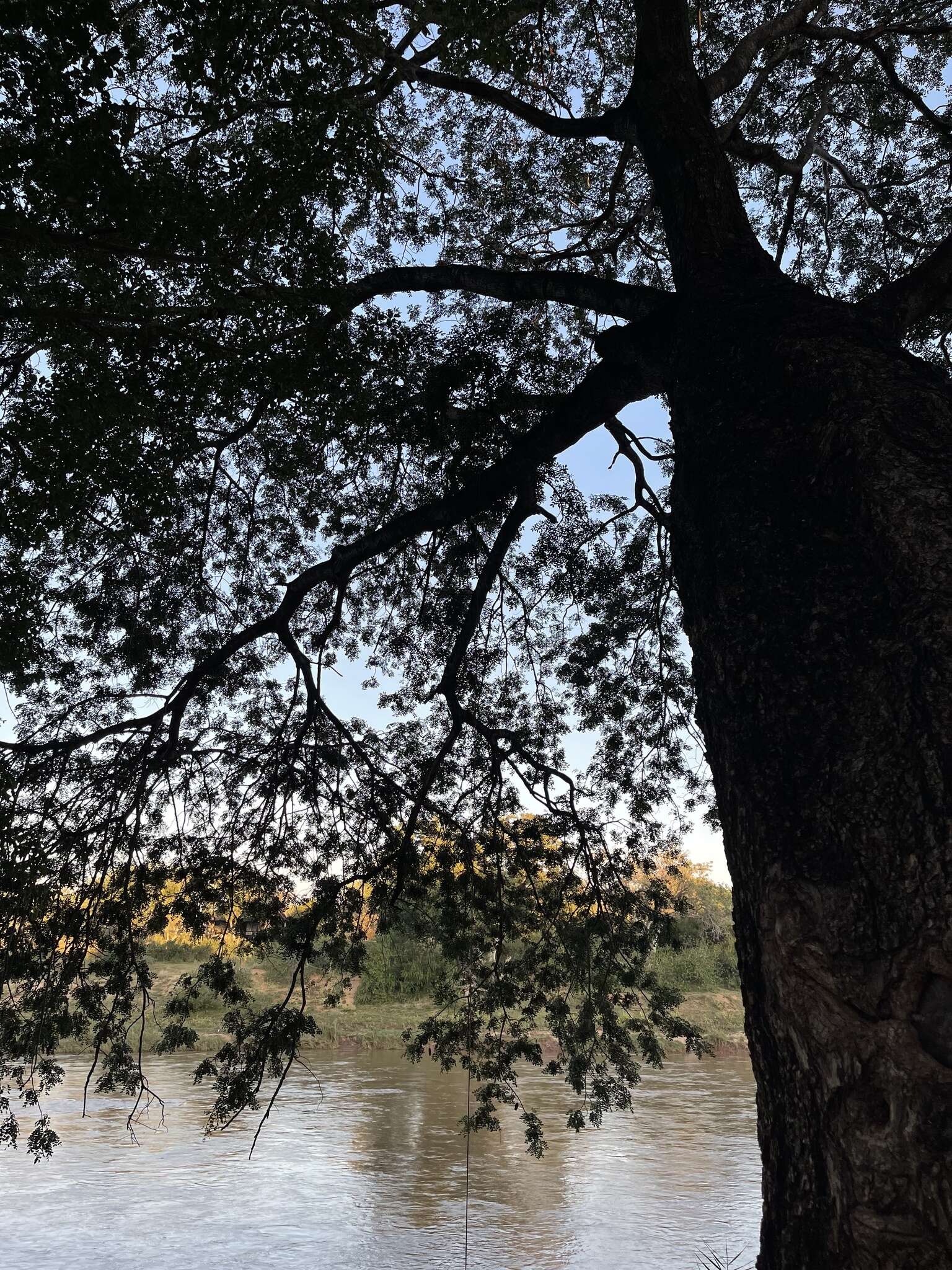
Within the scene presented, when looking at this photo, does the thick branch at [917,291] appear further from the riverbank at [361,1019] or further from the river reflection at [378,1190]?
the riverbank at [361,1019]

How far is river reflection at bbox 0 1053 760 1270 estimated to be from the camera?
18.9ft

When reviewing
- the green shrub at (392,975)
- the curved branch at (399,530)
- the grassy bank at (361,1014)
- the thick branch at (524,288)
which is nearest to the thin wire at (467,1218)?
the curved branch at (399,530)

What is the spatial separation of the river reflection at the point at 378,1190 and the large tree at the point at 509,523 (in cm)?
153

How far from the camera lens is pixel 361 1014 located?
14945 mm

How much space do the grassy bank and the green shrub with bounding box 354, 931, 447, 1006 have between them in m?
0.11

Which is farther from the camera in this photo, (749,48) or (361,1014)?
(361,1014)

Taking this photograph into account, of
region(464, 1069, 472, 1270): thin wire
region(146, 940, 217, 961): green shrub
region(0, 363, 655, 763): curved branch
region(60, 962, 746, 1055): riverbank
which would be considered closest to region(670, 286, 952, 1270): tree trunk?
region(0, 363, 655, 763): curved branch

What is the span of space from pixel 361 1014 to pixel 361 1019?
18cm

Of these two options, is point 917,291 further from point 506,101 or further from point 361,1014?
point 361,1014

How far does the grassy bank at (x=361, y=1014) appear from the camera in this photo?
1391 cm

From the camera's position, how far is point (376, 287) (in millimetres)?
4484

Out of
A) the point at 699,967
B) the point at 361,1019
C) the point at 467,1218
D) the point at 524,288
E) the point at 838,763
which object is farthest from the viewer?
the point at 699,967

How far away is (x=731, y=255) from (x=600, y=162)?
4156 mm

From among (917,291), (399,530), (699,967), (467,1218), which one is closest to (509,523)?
(399,530)
